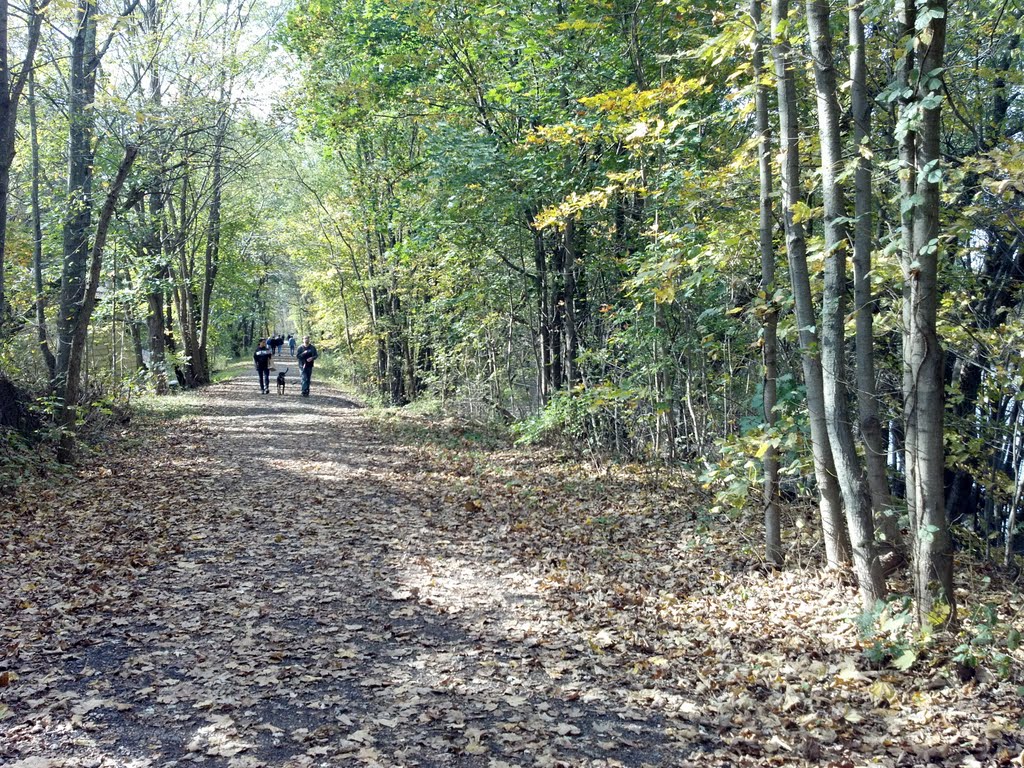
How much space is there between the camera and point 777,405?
257 inches

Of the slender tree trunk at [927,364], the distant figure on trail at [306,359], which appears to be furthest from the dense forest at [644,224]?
the distant figure on trail at [306,359]

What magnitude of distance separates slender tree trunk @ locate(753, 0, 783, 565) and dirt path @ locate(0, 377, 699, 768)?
7.50 ft

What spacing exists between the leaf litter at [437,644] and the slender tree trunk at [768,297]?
0.40 m

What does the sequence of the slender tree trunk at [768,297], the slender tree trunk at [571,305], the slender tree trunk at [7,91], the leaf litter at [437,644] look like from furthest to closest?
the slender tree trunk at [571,305] < the slender tree trunk at [7,91] < the slender tree trunk at [768,297] < the leaf litter at [437,644]

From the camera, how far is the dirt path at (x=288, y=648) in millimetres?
4160

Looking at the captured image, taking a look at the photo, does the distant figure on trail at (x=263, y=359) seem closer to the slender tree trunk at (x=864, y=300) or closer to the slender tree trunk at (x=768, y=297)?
the slender tree trunk at (x=768, y=297)

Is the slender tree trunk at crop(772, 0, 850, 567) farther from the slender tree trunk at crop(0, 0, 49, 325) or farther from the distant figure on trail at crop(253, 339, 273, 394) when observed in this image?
the distant figure on trail at crop(253, 339, 273, 394)

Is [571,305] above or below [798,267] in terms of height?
above

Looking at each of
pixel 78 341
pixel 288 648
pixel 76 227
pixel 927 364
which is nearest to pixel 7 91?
pixel 78 341

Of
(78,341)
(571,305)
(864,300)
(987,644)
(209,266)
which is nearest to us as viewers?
(987,644)

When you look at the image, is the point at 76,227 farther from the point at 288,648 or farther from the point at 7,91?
the point at 288,648

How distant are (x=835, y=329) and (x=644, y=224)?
19.1 feet

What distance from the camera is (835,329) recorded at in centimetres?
550

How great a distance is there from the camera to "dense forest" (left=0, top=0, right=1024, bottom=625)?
5422mm
